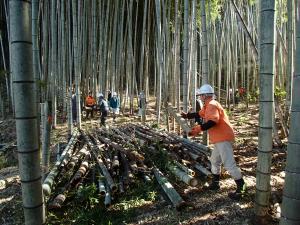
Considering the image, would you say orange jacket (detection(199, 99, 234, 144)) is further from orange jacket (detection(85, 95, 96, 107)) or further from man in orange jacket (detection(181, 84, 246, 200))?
orange jacket (detection(85, 95, 96, 107))

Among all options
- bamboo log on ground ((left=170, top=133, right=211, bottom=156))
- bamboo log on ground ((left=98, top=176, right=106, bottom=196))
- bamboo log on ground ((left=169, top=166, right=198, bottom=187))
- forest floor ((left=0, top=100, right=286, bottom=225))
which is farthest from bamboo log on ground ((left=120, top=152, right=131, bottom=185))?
bamboo log on ground ((left=170, top=133, right=211, bottom=156))

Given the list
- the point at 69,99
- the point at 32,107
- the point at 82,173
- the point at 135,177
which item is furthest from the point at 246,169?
the point at 69,99

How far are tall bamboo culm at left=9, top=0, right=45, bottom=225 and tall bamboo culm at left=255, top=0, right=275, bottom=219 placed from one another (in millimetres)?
1682

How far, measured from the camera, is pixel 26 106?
182cm

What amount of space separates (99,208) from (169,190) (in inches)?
27.7

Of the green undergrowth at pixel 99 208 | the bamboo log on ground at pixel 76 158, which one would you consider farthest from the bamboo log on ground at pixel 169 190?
the bamboo log on ground at pixel 76 158

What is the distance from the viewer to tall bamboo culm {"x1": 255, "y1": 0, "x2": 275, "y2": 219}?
263cm

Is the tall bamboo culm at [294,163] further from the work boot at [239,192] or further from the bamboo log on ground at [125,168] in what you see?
the bamboo log on ground at [125,168]

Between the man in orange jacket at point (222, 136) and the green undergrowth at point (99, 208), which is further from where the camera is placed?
the man in orange jacket at point (222, 136)

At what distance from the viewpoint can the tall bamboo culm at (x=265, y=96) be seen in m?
2.63

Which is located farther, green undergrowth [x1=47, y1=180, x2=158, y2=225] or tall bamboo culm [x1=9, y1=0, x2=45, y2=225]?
green undergrowth [x1=47, y1=180, x2=158, y2=225]

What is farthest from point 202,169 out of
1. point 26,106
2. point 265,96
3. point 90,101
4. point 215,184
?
point 90,101

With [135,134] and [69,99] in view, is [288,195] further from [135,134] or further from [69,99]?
[69,99]

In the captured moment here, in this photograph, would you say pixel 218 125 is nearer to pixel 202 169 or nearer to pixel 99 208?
pixel 202 169
